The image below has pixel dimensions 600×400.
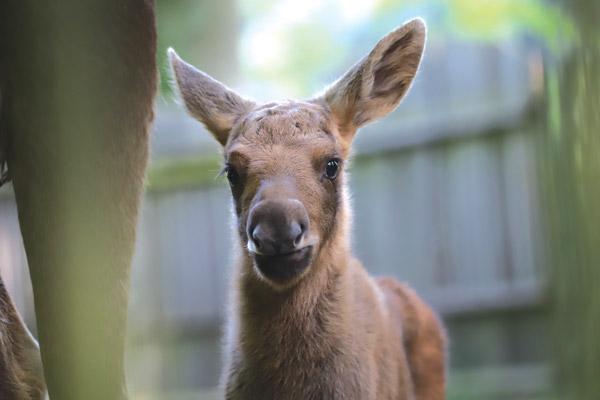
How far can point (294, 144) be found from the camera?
4324 millimetres

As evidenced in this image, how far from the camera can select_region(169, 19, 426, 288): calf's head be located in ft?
13.0

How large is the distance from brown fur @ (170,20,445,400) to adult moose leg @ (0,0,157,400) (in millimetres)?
679

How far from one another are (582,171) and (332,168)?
3.98 feet

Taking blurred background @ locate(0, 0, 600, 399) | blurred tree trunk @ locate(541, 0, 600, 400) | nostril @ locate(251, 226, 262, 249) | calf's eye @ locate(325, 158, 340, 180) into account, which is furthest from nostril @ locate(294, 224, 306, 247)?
blurred background @ locate(0, 0, 600, 399)

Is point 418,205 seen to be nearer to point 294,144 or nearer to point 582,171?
point 294,144

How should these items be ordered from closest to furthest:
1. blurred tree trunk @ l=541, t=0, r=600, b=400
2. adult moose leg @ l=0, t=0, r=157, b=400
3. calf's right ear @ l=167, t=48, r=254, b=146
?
blurred tree trunk @ l=541, t=0, r=600, b=400 < adult moose leg @ l=0, t=0, r=157, b=400 < calf's right ear @ l=167, t=48, r=254, b=146

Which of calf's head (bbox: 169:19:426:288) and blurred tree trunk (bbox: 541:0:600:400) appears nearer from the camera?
blurred tree trunk (bbox: 541:0:600:400)

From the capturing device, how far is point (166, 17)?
18.7 ft

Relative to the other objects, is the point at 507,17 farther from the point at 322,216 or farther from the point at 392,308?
the point at 322,216

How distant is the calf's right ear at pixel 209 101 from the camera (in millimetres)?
4910

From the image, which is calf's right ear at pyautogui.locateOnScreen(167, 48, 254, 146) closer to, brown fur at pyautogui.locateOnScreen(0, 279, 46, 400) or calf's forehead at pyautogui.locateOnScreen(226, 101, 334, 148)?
calf's forehead at pyautogui.locateOnScreen(226, 101, 334, 148)

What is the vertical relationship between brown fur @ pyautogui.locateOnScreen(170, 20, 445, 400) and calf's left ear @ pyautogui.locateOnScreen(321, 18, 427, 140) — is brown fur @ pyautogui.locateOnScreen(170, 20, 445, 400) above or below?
below

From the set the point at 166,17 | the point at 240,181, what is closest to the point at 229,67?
the point at 166,17

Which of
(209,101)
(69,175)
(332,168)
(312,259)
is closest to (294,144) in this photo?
(332,168)
